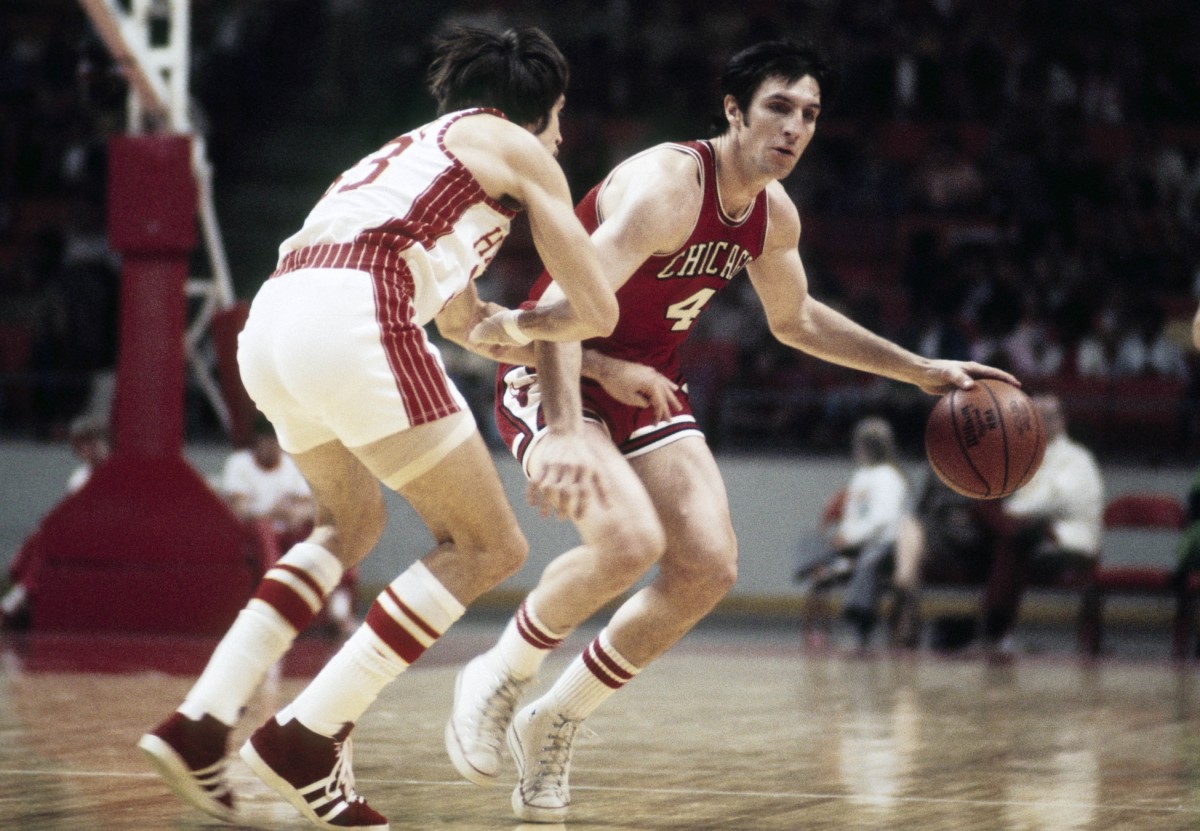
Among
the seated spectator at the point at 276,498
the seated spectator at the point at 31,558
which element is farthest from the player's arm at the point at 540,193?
the seated spectator at the point at 276,498

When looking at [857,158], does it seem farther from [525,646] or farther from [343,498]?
[343,498]

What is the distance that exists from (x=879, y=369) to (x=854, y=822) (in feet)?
3.97

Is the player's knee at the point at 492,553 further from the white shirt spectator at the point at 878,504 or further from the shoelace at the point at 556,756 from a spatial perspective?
the white shirt spectator at the point at 878,504

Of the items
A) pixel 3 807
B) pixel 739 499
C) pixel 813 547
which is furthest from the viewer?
pixel 739 499

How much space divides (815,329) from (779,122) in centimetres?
59

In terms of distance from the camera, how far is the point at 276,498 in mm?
9242

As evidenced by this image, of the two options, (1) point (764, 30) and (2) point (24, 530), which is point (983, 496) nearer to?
(2) point (24, 530)

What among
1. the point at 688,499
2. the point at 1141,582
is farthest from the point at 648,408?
the point at 1141,582

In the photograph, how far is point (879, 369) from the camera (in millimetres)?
4156

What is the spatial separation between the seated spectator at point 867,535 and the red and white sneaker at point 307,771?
6.67 metres

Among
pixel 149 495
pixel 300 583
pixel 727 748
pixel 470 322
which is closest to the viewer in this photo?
pixel 300 583


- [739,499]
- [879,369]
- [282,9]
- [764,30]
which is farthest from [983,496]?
[282,9]

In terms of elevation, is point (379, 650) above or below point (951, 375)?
below

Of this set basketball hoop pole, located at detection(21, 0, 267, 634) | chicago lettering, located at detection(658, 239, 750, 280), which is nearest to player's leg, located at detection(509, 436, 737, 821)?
chicago lettering, located at detection(658, 239, 750, 280)
